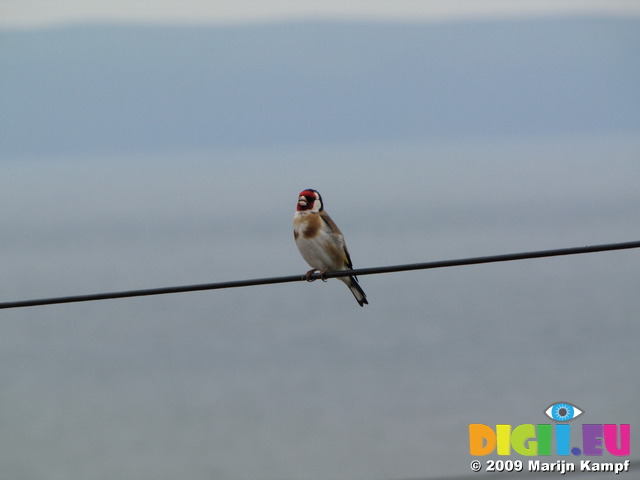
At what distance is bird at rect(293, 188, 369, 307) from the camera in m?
6.99

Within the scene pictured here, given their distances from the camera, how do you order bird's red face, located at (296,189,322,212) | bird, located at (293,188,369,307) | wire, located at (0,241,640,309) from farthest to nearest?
bird's red face, located at (296,189,322,212), bird, located at (293,188,369,307), wire, located at (0,241,640,309)

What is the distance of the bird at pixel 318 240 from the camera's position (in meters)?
6.99

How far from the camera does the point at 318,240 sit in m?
6.98

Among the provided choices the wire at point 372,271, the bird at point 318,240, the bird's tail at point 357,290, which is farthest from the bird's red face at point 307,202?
the wire at point 372,271

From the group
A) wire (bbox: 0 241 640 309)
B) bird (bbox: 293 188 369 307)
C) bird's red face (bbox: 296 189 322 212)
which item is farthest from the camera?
bird's red face (bbox: 296 189 322 212)

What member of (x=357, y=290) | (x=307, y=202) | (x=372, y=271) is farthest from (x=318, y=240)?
(x=372, y=271)

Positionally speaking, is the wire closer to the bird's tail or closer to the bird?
the bird

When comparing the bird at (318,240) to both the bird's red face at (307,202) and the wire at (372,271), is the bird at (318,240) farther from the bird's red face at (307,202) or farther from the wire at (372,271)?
the wire at (372,271)

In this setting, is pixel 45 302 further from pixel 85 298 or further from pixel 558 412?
pixel 558 412

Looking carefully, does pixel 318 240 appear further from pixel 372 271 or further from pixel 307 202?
pixel 372 271

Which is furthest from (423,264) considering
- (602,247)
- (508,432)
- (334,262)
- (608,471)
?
(508,432)

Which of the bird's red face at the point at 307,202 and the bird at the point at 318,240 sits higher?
the bird's red face at the point at 307,202

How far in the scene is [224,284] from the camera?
4.66 metres

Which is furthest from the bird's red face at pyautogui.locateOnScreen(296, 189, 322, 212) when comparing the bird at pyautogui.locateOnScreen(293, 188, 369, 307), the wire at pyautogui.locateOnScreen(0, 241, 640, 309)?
the wire at pyautogui.locateOnScreen(0, 241, 640, 309)
